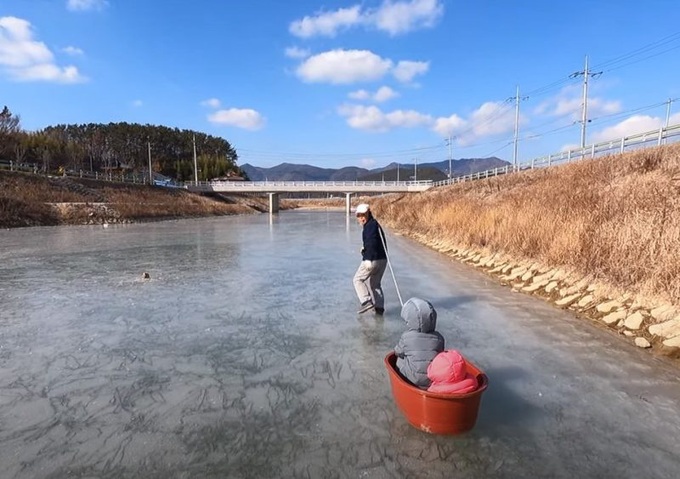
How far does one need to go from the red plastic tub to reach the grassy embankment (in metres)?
27.7

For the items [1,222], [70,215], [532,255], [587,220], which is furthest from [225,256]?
[70,215]

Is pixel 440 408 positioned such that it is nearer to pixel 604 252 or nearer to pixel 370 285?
pixel 370 285

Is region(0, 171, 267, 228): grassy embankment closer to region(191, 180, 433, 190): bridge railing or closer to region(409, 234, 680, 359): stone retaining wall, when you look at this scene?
region(191, 180, 433, 190): bridge railing

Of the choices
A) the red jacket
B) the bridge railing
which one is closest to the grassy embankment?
the bridge railing

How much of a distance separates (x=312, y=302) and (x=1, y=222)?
80.8 feet

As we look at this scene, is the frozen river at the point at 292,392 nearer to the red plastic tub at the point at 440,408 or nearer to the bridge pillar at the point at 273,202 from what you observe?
the red plastic tub at the point at 440,408

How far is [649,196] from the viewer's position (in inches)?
309

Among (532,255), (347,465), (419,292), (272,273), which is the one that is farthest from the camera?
(272,273)

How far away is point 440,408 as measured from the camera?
9.20 ft

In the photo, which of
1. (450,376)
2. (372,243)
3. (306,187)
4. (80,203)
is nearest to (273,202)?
(306,187)

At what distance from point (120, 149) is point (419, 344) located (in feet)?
265

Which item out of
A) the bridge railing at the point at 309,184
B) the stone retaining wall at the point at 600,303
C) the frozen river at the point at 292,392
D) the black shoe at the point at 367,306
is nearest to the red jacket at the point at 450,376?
the frozen river at the point at 292,392

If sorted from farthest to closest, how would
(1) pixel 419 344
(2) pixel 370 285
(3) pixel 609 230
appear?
(3) pixel 609 230
(2) pixel 370 285
(1) pixel 419 344

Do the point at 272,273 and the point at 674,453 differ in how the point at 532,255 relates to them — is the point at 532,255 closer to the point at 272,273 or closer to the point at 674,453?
the point at 272,273
